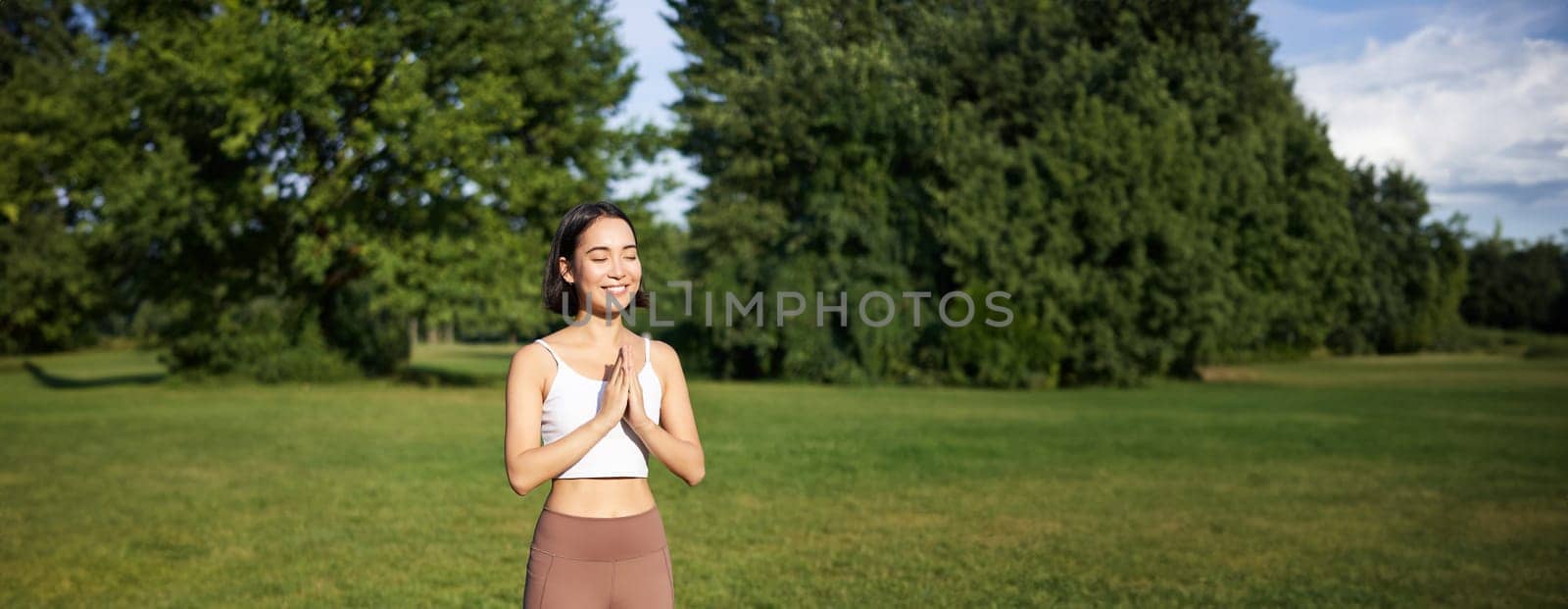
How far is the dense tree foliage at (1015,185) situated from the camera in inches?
1304

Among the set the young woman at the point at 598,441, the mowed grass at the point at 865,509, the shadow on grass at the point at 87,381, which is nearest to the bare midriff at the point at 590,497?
the young woman at the point at 598,441

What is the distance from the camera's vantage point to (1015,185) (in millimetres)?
34312

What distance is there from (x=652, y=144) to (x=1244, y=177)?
755 inches

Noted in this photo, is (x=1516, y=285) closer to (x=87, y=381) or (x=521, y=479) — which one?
(x=87, y=381)

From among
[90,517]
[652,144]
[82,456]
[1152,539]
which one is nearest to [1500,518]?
[1152,539]

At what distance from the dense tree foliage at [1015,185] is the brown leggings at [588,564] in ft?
101

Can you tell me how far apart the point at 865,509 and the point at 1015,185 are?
954 inches

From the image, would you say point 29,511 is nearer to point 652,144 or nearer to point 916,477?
point 916,477

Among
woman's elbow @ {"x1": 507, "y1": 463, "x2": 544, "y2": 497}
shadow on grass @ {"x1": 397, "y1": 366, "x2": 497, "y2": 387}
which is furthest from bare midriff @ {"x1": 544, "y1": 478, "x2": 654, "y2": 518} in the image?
shadow on grass @ {"x1": 397, "y1": 366, "x2": 497, "y2": 387}

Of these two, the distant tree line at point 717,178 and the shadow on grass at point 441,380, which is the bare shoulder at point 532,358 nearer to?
the distant tree line at point 717,178

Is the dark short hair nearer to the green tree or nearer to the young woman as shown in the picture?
the young woman

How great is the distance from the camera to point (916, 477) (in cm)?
1400

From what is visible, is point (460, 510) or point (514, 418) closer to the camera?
point (514, 418)

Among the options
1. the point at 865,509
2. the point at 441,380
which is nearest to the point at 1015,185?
the point at 441,380
